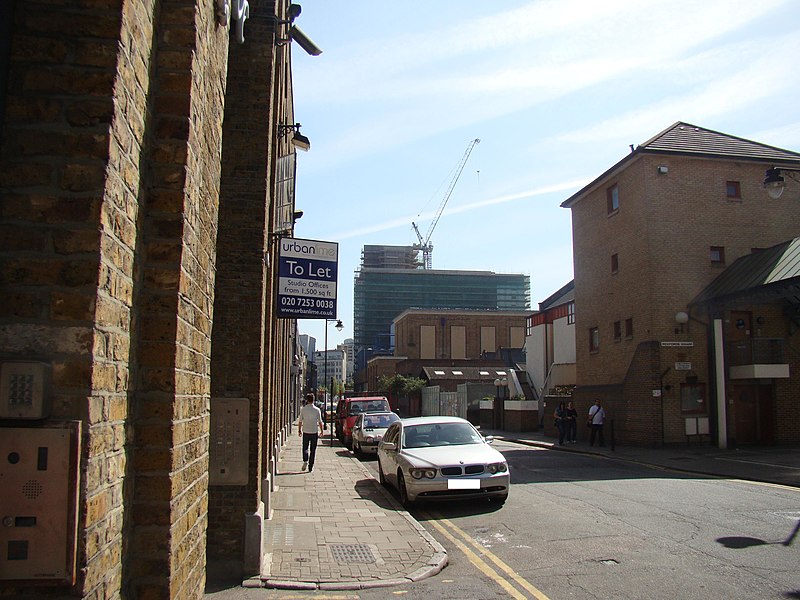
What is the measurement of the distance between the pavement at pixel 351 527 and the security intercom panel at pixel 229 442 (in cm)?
108

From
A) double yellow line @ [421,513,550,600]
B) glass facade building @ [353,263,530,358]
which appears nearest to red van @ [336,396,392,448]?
double yellow line @ [421,513,550,600]

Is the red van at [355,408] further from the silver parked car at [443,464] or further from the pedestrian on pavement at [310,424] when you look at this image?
the silver parked car at [443,464]

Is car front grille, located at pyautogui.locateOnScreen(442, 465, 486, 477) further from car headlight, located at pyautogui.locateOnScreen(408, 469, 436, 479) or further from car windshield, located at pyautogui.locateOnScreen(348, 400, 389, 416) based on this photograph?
car windshield, located at pyautogui.locateOnScreen(348, 400, 389, 416)

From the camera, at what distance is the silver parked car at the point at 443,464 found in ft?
37.1

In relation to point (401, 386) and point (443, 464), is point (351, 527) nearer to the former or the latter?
point (443, 464)

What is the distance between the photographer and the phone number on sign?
1116 cm

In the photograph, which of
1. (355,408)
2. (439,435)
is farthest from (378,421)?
(439,435)

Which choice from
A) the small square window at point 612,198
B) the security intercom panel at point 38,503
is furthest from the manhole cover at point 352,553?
the small square window at point 612,198

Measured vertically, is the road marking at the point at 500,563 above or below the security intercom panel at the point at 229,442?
below

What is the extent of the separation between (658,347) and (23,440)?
24.7 meters

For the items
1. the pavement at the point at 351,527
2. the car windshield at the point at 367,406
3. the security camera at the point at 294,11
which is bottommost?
the pavement at the point at 351,527

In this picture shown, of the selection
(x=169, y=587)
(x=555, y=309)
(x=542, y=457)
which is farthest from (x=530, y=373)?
(x=169, y=587)

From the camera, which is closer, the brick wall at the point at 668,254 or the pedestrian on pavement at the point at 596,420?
the brick wall at the point at 668,254

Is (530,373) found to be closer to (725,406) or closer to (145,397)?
(725,406)
